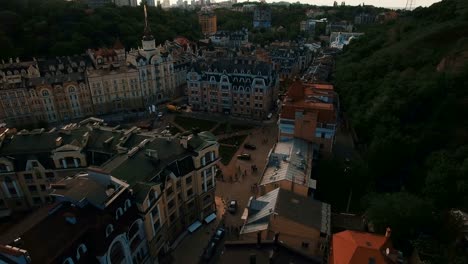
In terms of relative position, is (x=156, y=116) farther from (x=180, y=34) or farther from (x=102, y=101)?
(x=180, y=34)

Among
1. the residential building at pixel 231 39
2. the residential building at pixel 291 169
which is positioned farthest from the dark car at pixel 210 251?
the residential building at pixel 231 39

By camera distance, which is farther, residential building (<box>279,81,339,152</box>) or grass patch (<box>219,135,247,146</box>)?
grass patch (<box>219,135,247,146</box>)

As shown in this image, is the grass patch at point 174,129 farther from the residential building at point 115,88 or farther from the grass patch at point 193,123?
the residential building at point 115,88

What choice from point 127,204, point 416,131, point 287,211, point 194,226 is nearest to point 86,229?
point 127,204

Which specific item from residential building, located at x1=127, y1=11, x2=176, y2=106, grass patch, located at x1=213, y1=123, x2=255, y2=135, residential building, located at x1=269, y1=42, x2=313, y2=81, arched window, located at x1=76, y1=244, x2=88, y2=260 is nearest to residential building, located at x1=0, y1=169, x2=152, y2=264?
arched window, located at x1=76, y1=244, x2=88, y2=260

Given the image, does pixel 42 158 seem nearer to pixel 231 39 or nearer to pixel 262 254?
pixel 262 254

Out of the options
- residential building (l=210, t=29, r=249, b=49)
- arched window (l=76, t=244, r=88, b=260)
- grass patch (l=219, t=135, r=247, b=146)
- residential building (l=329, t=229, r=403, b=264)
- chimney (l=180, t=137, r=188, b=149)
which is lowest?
grass patch (l=219, t=135, r=247, b=146)

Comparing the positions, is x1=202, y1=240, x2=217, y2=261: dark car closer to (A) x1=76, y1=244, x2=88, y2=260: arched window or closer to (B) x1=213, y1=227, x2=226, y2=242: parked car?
(B) x1=213, y1=227, x2=226, y2=242: parked car

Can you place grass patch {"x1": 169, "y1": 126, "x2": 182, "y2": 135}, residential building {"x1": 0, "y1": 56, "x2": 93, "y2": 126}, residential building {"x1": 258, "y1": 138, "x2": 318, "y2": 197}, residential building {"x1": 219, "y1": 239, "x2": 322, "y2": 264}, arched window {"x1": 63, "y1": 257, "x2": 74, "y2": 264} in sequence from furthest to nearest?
grass patch {"x1": 169, "y1": 126, "x2": 182, "y2": 135}
residential building {"x1": 0, "y1": 56, "x2": 93, "y2": 126}
residential building {"x1": 258, "y1": 138, "x2": 318, "y2": 197}
residential building {"x1": 219, "y1": 239, "x2": 322, "y2": 264}
arched window {"x1": 63, "y1": 257, "x2": 74, "y2": 264}
